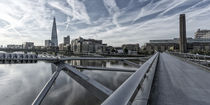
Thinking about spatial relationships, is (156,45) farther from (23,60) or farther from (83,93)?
(23,60)

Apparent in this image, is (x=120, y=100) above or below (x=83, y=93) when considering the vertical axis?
above

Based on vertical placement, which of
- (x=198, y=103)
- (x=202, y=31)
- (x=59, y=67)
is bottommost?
(x=198, y=103)

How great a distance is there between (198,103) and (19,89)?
18339 mm

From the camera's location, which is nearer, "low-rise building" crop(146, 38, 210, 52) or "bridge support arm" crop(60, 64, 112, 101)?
"bridge support arm" crop(60, 64, 112, 101)

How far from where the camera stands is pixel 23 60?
3201mm

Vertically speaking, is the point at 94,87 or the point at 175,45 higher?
the point at 175,45

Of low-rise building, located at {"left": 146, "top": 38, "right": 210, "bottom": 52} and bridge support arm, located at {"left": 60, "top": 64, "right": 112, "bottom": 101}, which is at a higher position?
low-rise building, located at {"left": 146, "top": 38, "right": 210, "bottom": 52}

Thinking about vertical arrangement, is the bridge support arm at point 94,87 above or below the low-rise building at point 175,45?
below

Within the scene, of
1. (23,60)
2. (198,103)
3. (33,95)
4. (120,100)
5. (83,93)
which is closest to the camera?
(120,100)

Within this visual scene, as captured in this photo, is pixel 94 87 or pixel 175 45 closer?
pixel 94 87

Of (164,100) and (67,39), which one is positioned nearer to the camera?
(164,100)

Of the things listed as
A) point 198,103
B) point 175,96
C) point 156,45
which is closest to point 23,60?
point 175,96

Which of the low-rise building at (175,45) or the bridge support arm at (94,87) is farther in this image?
the low-rise building at (175,45)

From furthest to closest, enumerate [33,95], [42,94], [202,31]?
[202,31] < [33,95] < [42,94]
